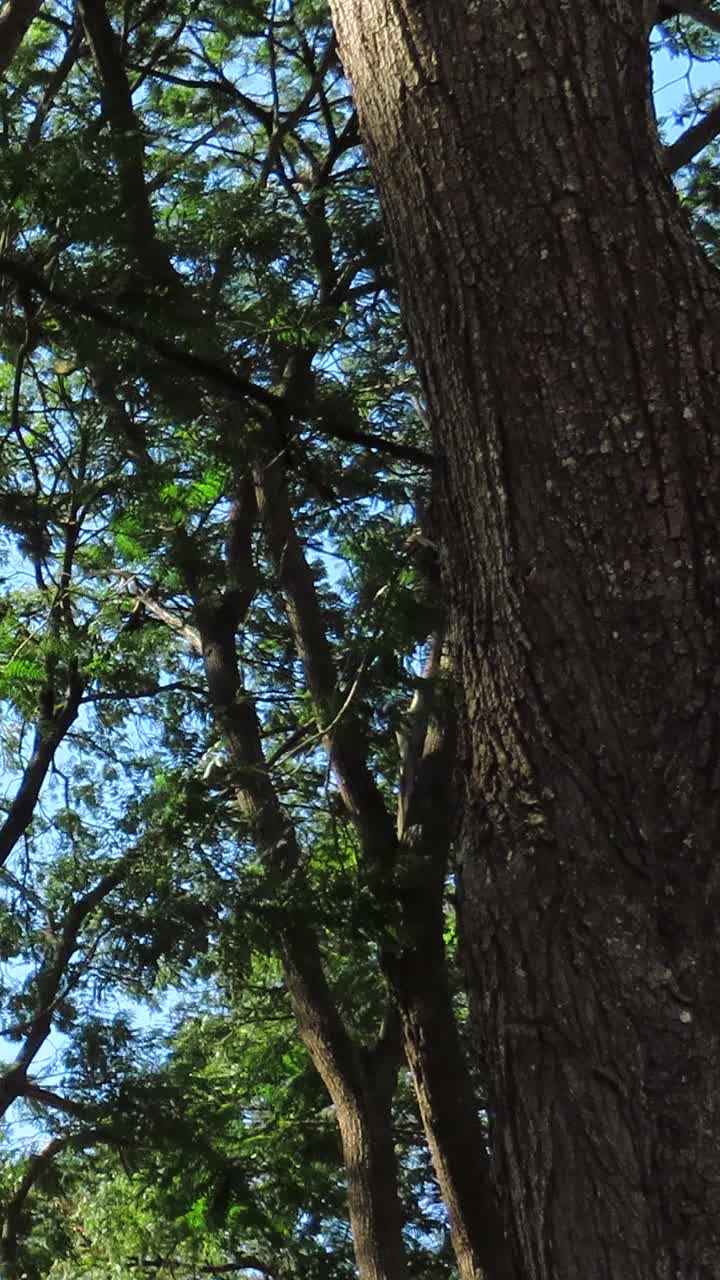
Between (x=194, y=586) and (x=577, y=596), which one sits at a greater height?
(x=194, y=586)

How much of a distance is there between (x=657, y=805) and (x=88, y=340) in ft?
9.62

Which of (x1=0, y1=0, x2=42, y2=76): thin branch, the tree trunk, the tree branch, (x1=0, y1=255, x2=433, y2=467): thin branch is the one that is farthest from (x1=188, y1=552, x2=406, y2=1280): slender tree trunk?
the tree trunk

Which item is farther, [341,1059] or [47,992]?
[47,992]

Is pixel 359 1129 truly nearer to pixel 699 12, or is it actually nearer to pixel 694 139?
pixel 694 139

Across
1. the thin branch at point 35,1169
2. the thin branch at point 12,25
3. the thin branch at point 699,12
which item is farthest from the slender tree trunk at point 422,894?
the thin branch at point 699,12

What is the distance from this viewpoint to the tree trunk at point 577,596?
2021mm

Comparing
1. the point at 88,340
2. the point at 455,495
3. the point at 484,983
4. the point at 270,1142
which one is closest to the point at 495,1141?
the point at 484,983

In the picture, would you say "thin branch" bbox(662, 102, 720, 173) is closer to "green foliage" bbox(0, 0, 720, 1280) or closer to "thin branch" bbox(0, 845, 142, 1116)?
"green foliage" bbox(0, 0, 720, 1280)

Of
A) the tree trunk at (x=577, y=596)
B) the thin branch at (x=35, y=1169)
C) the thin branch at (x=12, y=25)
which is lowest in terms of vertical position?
the tree trunk at (x=577, y=596)

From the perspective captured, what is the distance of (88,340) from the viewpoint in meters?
4.50

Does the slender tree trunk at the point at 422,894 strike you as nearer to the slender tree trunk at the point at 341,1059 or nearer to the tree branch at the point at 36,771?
the slender tree trunk at the point at 341,1059

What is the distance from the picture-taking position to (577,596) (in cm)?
218

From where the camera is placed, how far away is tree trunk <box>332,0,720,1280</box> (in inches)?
79.6

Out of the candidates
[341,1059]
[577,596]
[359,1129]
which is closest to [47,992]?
[341,1059]
